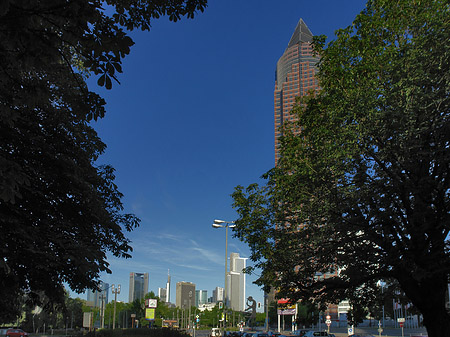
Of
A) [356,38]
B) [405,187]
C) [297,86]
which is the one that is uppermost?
[297,86]

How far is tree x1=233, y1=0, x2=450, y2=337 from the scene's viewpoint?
40.6 ft

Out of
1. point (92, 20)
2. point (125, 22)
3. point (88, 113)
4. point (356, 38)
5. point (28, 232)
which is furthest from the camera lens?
point (356, 38)

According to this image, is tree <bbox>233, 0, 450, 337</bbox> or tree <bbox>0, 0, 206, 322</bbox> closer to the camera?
tree <bbox>0, 0, 206, 322</bbox>

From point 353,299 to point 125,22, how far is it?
15.9 m

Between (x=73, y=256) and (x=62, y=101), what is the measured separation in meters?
5.53

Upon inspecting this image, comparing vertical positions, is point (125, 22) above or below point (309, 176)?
above

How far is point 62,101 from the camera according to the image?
13164mm

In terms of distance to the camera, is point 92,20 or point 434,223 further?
point 434,223

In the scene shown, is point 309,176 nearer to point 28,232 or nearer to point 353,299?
point 353,299

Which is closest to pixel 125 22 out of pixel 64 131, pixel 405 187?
pixel 64 131

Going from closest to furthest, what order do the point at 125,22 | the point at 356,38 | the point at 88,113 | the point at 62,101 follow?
the point at 88,113 < the point at 125,22 < the point at 62,101 < the point at 356,38

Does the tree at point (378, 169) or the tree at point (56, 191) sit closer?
the tree at point (56, 191)

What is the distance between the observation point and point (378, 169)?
1316 cm

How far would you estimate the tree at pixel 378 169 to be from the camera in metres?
12.4
